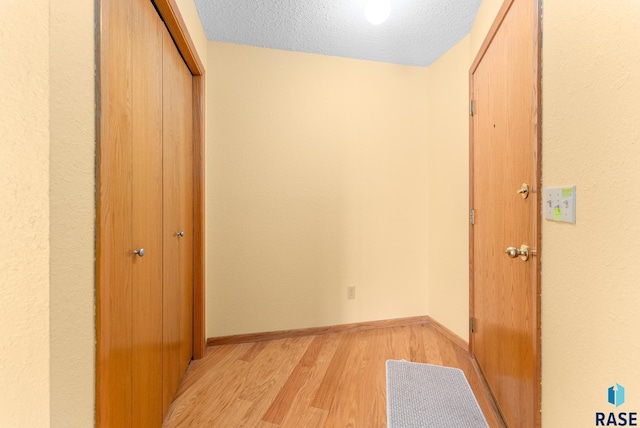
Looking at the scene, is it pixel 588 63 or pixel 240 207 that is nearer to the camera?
pixel 588 63

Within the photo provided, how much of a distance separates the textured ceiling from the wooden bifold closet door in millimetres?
566

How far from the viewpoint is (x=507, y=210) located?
4.15 feet

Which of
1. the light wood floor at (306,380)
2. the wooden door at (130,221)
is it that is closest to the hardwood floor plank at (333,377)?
the light wood floor at (306,380)

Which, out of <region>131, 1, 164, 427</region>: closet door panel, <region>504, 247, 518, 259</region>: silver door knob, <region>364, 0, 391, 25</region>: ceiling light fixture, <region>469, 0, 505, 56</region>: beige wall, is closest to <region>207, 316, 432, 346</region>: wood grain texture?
<region>131, 1, 164, 427</region>: closet door panel

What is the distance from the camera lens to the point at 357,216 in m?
2.29

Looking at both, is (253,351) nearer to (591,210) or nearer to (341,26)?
(591,210)

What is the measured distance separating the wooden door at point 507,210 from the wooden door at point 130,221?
1.38 metres

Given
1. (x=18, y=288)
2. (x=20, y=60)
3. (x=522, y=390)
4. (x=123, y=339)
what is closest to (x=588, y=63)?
(x=522, y=390)

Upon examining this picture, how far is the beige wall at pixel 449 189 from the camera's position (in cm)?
194

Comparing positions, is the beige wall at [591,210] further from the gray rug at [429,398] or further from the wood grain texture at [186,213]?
the wood grain texture at [186,213]

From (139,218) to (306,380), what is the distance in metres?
1.36

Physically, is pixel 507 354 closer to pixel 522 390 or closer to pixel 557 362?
pixel 522 390

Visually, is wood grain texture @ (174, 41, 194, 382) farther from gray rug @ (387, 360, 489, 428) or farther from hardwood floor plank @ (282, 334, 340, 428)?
gray rug @ (387, 360, 489, 428)

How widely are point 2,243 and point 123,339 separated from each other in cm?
52
